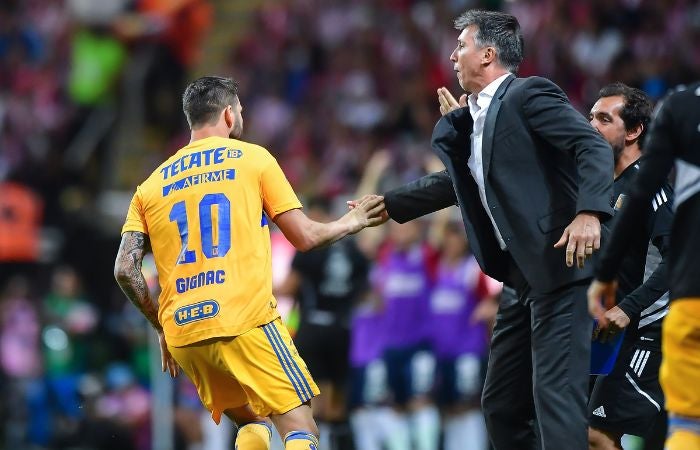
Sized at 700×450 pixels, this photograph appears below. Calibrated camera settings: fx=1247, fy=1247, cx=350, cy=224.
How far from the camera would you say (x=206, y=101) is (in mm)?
6809

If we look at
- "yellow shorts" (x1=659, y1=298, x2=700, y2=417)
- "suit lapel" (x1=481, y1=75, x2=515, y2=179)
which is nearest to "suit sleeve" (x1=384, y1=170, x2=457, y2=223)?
"suit lapel" (x1=481, y1=75, x2=515, y2=179)

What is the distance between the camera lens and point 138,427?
14.6 metres

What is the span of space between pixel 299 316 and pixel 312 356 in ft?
1.36

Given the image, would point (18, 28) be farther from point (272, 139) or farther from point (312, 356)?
point (312, 356)

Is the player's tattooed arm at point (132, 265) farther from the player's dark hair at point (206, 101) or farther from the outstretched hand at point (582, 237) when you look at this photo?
the outstretched hand at point (582, 237)

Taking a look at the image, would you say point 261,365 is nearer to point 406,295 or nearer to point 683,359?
point 683,359

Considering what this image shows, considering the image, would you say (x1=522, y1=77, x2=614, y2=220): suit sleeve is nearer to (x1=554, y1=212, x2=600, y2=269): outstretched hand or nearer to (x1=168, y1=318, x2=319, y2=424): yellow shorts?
(x1=554, y1=212, x2=600, y2=269): outstretched hand

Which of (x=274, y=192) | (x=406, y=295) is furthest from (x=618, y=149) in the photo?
(x=406, y=295)

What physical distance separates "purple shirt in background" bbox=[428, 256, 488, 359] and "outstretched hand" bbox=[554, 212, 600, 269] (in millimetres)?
6015

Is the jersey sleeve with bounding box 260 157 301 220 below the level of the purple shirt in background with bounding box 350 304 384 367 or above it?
above

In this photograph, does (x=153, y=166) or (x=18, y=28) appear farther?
(x=18, y=28)

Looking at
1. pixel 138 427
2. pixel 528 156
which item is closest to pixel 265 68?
pixel 138 427

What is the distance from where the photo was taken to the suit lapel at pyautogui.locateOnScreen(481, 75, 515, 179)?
20.6ft

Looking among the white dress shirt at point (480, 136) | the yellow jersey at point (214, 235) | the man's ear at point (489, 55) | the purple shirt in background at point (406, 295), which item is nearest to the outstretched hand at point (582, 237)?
the white dress shirt at point (480, 136)
